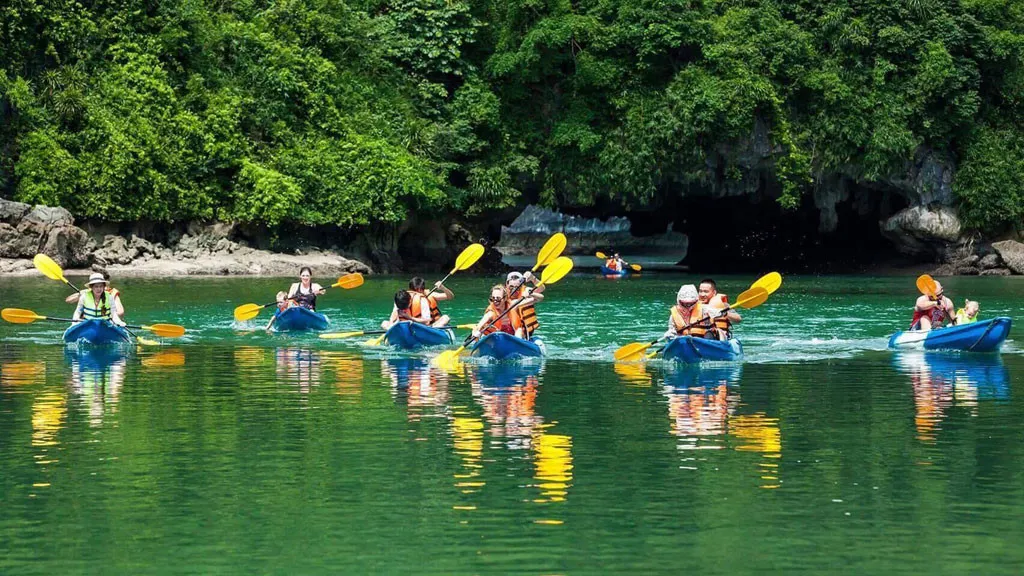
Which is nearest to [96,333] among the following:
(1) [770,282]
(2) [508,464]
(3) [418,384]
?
(3) [418,384]

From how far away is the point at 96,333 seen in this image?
20.7 metres

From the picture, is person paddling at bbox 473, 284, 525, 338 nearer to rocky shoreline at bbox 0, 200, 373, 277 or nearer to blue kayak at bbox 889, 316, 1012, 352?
blue kayak at bbox 889, 316, 1012, 352

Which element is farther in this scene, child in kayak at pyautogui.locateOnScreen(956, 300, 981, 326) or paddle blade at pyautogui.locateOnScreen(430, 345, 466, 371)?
child in kayak at pyautogui.locateOnScreen(956, 300, 981, 326)

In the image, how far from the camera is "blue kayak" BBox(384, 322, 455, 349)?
20.9 meters

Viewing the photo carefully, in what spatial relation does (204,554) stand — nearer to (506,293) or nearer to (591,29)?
(506,293)

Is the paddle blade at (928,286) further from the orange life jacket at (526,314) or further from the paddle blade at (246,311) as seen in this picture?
the paddle blade at (246,311)

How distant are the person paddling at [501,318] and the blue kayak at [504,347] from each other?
0.25 metres

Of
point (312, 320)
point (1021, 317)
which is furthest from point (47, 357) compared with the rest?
point (1021, 317)

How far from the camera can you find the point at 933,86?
43125mm

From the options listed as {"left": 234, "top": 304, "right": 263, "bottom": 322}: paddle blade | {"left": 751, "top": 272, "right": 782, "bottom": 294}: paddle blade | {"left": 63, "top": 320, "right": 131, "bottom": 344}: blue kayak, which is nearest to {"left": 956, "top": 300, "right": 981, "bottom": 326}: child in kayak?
{"left": 751, "top": 272, "right": 782, "bottom": 294}: paddle blade

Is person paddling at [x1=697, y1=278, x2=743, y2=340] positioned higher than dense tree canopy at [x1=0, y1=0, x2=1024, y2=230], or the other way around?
dense tree canopy at [x1=0, y1=0, x2=1024, y2=230]

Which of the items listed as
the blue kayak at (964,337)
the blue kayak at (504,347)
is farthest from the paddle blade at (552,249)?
the blue kayak at (964,337)

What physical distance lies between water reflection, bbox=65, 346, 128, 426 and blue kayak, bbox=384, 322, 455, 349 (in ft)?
12.0

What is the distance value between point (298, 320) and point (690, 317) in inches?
314
